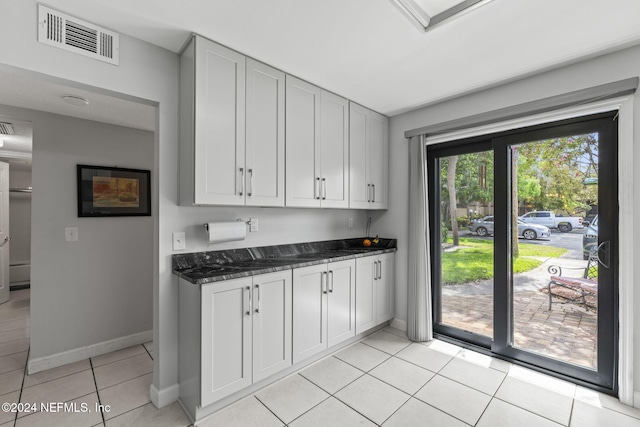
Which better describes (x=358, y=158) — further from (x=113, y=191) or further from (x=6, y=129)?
(x=6, y=129)

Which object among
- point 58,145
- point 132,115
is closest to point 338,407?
point 132,115

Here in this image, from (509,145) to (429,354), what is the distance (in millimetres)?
2076

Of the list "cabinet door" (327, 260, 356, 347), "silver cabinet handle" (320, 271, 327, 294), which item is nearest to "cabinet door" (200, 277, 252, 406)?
"silver cabinet handle" (320, 271, 327, 294)

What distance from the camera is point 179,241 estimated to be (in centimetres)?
209

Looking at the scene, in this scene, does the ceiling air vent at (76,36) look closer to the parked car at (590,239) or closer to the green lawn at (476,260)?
the green lawn at (476,260)

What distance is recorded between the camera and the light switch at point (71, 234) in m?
2.62

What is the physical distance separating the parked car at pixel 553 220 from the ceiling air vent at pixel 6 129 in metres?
→ 4.92

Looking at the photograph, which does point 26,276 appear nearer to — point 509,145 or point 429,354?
point 429,354

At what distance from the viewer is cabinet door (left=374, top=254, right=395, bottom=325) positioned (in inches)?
123

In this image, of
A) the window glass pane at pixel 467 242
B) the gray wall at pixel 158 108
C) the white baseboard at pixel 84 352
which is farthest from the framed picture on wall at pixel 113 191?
the window glass pane at pixel 467 242

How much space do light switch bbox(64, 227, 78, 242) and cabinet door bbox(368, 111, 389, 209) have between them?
2.92 m

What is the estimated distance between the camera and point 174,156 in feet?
6.78

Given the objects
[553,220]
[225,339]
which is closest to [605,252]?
[553,220]

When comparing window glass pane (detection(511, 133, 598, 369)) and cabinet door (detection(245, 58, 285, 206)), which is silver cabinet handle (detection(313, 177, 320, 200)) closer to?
cabinet door (detection(245, 58, 285, 206))
